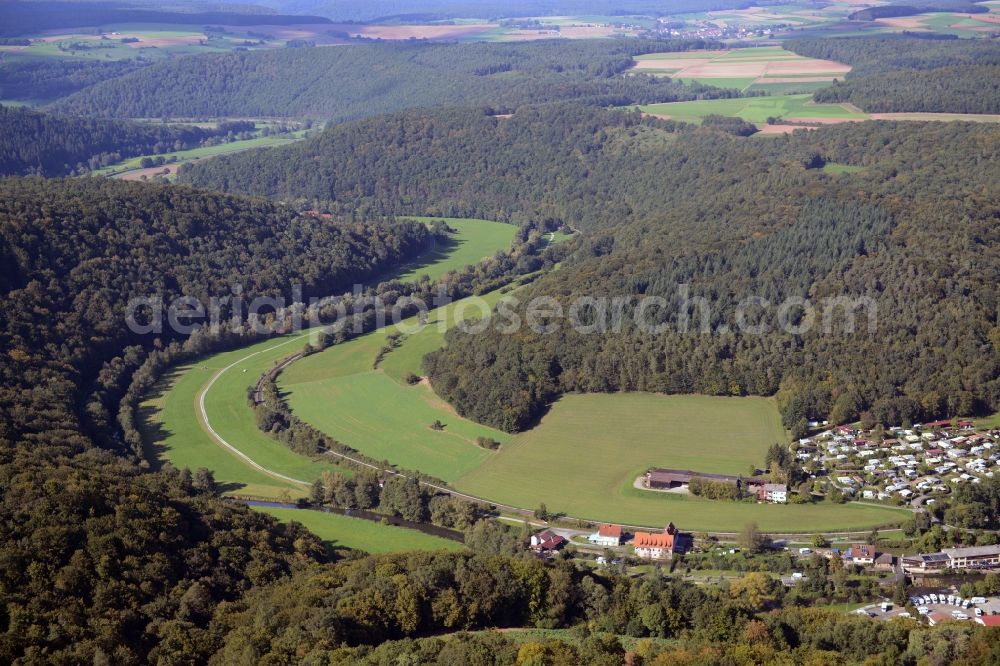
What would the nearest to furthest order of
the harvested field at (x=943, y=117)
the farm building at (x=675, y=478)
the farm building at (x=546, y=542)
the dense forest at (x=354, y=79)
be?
1. the farm building at (x=546, y=542)
2. the farm building at (x=675, y=478)
3. the harvested field at (x=943, y=117)
4. the dense forest at (x=354, y=79)

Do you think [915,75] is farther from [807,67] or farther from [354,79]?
[354,79]

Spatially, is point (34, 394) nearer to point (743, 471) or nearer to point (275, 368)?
point (275, 368)

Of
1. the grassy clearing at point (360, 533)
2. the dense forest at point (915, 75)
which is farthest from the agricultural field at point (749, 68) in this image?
the grassy clearing at point (360, 533)

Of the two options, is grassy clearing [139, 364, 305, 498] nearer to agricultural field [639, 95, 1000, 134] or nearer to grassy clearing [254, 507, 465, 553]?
grassy clearing [254, 507, 465, 553]

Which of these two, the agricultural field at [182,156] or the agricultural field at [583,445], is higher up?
the agricultural field at [182,156]

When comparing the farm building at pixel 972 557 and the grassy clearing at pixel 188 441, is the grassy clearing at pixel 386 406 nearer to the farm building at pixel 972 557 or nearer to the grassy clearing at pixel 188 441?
the grassy clearing at pixel 188 441

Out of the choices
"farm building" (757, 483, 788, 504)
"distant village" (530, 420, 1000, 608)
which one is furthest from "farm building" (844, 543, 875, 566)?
"farm building" (757, 483, 788, 504)
